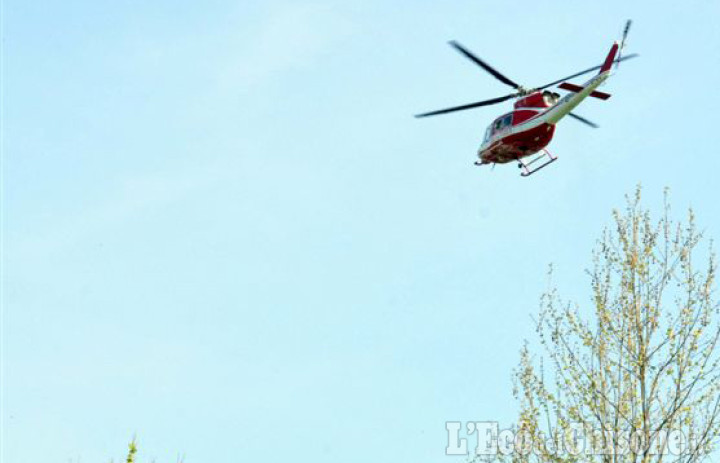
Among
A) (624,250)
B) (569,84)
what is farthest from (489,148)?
(624,250)

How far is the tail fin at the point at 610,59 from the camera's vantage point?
1084 inches

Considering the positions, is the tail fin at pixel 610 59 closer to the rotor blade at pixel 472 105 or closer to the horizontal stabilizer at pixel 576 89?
the horizontal stabilizer at pixel 576 89

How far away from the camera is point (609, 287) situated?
61.1 ft

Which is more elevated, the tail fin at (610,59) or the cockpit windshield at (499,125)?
the cockpit windshield at (499,125)

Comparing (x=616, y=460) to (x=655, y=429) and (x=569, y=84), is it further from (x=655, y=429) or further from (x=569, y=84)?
(x=569, y=84)

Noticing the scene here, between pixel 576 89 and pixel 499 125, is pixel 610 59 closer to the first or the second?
pixel 576 89

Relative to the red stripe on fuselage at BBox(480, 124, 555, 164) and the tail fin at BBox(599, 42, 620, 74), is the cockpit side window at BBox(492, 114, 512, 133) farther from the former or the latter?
the tail fin at BBox(599, 42, 620, 74)

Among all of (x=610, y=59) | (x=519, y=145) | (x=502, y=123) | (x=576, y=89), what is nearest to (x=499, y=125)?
(x=502, y=123)

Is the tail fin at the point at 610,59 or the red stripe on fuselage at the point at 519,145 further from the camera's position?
the red stripe on fuselage at the point at 519,145

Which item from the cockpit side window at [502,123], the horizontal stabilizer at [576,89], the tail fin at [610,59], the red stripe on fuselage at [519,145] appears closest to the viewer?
the tail fin at [610,59]

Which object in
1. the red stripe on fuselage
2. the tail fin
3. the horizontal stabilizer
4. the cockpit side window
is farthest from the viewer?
the cockpit side window

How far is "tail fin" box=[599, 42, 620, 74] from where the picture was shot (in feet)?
90.3

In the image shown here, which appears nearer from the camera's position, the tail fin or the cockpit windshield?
the tail fin

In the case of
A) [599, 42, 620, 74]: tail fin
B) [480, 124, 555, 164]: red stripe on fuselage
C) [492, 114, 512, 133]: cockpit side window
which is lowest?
[480, 124, 555, 164]: red stripe on fuselage
